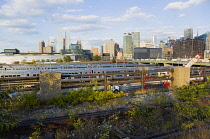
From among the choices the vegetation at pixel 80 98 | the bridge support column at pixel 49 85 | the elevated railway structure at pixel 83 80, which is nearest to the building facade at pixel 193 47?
the elevated railway structure at pixel 83 80

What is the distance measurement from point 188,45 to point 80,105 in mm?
202747

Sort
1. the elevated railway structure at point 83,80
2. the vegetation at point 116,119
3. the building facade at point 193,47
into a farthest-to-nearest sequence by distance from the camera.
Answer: the building facade at point 193,47 < the elevated railway structure at point 83,80 < the vegetation at point 116,119

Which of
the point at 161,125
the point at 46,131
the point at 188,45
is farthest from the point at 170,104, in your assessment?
the point at 188,45

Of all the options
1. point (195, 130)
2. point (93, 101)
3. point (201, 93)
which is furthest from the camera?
point (201, 93)

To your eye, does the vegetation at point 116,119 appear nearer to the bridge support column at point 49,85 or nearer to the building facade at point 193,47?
the bridge support column at point 49,85

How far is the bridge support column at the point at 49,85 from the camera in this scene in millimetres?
8430

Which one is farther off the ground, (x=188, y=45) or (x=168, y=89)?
(x=188, y=45)

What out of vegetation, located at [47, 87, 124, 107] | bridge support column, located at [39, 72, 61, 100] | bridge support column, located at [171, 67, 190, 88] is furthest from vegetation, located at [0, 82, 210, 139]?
bridge support column, located at [171, 67, 190, 88]

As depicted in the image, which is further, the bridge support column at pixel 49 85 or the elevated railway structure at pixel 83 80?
the bridge support column at pixel 49 85

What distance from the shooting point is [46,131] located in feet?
16.7

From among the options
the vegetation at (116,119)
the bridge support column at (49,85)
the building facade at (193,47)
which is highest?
the building facade at (193,47)

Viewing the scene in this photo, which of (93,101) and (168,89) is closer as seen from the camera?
(93,101)

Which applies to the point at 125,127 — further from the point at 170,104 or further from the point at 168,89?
the point at 168,89

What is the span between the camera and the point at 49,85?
858 cm
